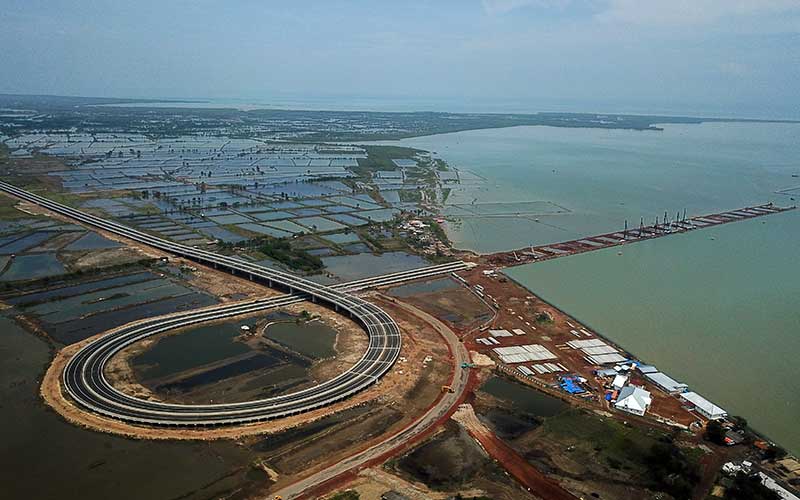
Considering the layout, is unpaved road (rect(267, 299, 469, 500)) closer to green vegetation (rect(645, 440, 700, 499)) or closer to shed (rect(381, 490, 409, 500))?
shed (rect(381, 490, 409, 500))

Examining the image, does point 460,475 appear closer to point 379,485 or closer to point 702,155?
point 379,485

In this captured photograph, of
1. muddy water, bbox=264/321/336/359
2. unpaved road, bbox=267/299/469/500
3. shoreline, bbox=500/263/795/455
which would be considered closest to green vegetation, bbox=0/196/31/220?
muddy water, bbox=264/321/336/359

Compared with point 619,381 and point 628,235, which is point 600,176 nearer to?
point 628,235

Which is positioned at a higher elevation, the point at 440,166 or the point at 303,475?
the point at 440,166

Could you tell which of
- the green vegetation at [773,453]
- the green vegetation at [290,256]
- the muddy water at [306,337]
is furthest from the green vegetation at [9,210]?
the green vegetation at [773,453]

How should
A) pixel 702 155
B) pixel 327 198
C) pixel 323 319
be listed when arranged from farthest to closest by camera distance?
pixel 702 155
pixel 327 198
pixel 323 319

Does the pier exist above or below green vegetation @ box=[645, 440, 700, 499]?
above

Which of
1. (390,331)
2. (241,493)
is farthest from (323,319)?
(241,493)
